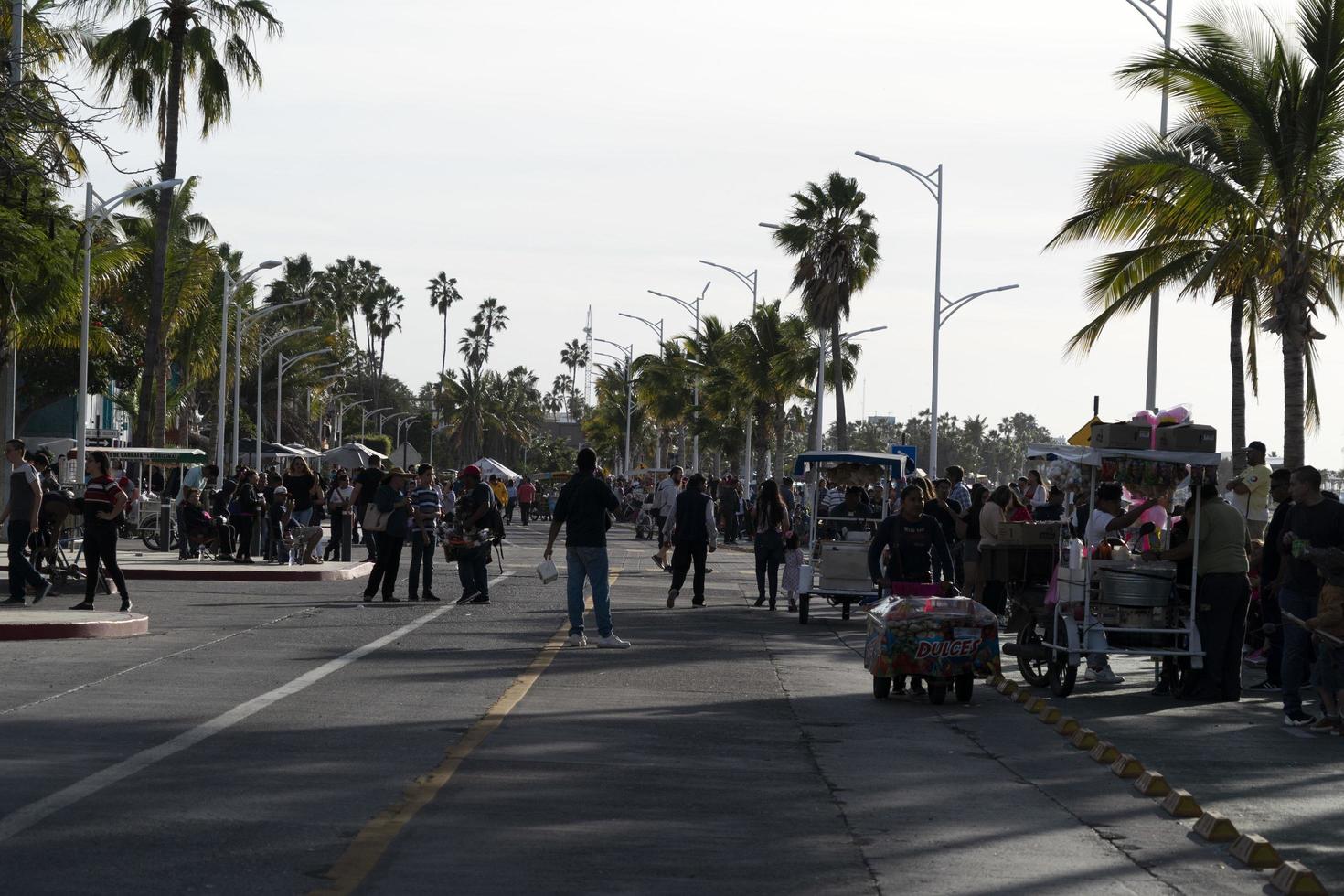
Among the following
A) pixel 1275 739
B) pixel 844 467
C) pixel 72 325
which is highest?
pixel 72 325

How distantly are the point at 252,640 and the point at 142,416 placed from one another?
26.4m

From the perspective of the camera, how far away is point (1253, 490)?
68.7ft

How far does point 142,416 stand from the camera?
42.4 m

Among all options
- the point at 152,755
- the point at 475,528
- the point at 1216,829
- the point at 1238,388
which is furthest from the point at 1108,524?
the point at 1238,388

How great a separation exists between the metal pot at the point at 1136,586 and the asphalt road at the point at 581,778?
86 cm

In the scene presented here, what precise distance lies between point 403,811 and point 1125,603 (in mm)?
8139

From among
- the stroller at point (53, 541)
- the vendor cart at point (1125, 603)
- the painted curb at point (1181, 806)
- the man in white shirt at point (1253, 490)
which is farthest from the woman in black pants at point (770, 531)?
the painted curb at point (1181, 806)

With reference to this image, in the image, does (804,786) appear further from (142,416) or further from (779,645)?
(142,416)

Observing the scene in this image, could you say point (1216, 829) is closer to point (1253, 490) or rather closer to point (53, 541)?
point (1253, 490)

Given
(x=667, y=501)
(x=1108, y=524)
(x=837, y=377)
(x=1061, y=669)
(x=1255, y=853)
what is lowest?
(x=1255, y=853)

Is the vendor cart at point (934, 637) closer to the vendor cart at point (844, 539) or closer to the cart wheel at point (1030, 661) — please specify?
the cart wheel at point (1030, 661)

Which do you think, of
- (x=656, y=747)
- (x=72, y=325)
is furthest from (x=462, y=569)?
(x=72, y=325)

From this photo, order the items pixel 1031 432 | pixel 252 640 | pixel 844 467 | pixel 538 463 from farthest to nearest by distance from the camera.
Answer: pixel 1031 432
pixel 538 463
pixel 844 467
pixel 252 640

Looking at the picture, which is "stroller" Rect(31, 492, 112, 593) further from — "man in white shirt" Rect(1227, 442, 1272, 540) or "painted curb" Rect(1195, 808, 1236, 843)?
"painted curb" Rect(1195, 808, 1236, 843)
